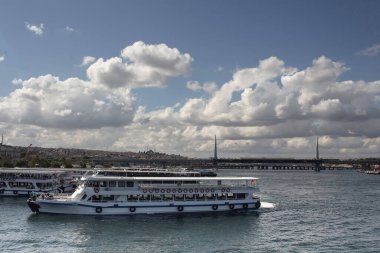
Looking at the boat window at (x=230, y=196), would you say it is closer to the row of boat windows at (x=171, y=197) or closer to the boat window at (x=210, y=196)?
the row of boat windows at (x=171, y=197)

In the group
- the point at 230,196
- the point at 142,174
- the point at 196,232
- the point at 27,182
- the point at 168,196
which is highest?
the point at 142,174

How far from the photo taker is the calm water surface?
5119cm

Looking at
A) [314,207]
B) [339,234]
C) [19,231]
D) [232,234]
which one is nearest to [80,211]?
[19,231]

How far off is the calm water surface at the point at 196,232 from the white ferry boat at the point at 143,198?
1.76 m

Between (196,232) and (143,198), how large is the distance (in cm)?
1573

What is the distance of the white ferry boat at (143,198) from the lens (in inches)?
2771

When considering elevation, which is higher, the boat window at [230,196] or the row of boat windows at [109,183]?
the row of boat windows at [109,183]

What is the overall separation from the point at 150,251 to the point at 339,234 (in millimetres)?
24919

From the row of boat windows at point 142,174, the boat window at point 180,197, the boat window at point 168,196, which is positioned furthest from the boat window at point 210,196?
the row of boat windows at point 142,174

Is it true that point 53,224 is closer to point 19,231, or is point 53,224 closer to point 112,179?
point 19,231

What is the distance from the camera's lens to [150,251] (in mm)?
48469

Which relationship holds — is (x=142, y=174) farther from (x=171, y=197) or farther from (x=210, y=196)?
(x=210, y=196)

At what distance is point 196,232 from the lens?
59.7 meters

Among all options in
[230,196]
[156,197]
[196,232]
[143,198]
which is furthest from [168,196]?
[196,232]
